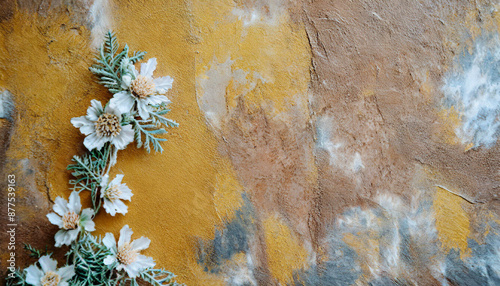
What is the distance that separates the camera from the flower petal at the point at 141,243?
1.44 m

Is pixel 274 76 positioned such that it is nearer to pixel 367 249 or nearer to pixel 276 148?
pixel 276 148

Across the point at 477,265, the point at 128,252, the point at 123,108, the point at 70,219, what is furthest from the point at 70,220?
the point at 477,265

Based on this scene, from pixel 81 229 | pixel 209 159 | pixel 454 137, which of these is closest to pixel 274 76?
pixel 209 159

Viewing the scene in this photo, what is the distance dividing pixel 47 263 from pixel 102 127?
0.54m

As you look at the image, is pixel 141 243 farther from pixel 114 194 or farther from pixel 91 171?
pixel 91 171

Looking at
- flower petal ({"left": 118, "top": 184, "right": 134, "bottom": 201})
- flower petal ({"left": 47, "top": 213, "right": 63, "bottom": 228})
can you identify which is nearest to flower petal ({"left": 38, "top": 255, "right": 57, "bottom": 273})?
flower petal ({"left": 47, "top": 213, "right": 63, "bottom": 228})

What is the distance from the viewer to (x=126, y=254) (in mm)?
1396

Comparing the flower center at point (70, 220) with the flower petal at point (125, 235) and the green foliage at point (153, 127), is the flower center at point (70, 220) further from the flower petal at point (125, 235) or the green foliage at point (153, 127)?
the green foliage at point (153, 127)

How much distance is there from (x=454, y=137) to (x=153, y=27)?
1319mm

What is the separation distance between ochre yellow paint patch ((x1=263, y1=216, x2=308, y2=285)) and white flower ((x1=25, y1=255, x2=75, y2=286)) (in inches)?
29.8

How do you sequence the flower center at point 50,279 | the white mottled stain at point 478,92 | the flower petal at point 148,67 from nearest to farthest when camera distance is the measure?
the flower center at point 50,279, the flower petal at point 148,67, the white mottled stain at point 478,92

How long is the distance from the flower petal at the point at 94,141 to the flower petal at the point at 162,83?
0.28 metres

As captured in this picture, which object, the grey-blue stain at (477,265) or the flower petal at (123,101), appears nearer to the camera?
the flower petal at (123,101)

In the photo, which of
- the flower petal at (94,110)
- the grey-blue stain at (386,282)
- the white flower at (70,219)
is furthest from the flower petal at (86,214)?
the grey-blue stain at (386,282)
